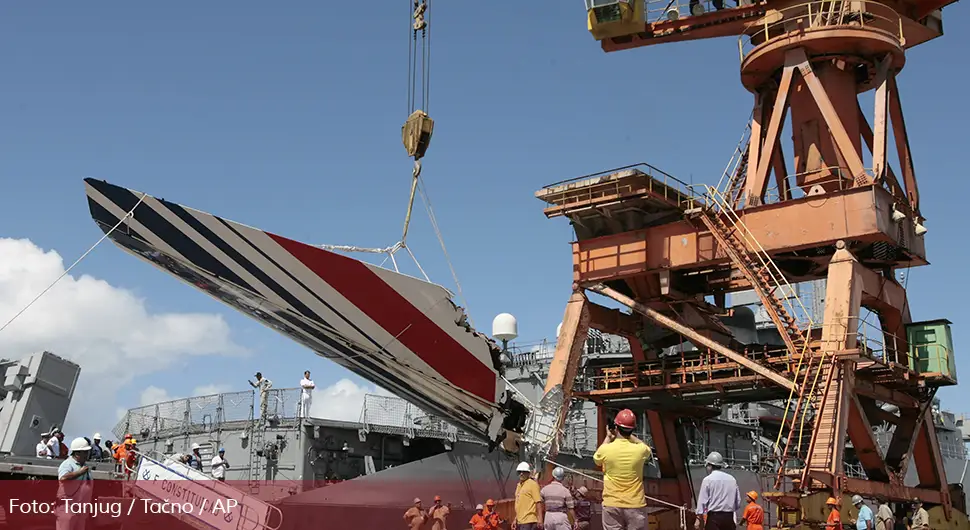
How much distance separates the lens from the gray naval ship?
18.9 metres

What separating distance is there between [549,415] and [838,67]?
12351 mm

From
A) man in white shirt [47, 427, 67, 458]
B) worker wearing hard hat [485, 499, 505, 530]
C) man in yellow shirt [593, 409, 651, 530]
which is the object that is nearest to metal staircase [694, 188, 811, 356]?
worker wearing hard hat [485, 499, 505, 530]

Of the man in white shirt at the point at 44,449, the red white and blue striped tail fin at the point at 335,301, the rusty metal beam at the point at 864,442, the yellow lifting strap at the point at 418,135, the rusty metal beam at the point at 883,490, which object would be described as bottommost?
the rusty metal beam at the point at 883,490

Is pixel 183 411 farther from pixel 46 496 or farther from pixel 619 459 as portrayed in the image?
pixel 619 459

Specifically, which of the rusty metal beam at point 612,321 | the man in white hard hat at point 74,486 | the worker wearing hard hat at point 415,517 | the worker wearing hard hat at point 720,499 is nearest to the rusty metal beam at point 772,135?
the rusty metal beam at point 612,321

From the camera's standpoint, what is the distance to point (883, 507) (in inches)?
706

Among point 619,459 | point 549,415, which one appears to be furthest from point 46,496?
point 549,415

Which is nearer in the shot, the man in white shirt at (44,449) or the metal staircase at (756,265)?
the man in white shirt at (44,449)

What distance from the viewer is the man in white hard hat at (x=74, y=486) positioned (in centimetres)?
1031

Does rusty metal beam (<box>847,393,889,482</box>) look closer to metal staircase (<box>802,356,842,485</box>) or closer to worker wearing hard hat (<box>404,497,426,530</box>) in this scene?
metal staircase (<box>802,356,842,485</box>)

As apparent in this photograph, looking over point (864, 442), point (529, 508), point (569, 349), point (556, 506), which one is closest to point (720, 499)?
point (556, 506)

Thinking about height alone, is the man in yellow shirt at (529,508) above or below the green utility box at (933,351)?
below

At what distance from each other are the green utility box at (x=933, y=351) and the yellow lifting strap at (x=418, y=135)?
1386 centimetres

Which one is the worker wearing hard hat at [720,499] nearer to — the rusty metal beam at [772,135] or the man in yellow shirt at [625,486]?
the man in yellow shirt at [625,486]
